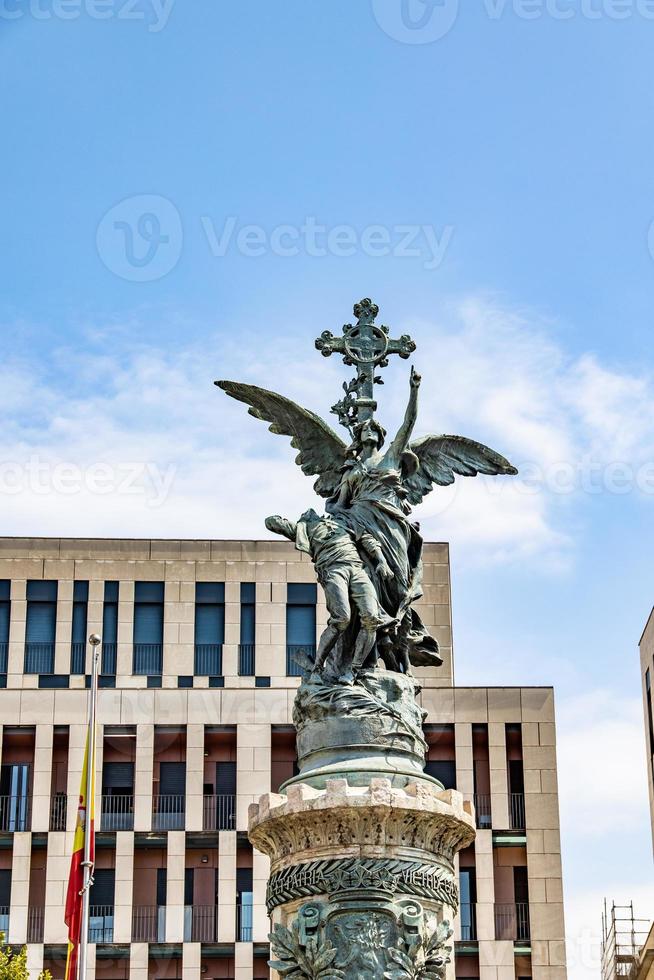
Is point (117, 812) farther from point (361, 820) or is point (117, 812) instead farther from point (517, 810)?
point (361, 820)

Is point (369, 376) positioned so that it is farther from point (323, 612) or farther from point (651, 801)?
point (651, 801)

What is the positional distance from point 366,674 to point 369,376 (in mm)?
3898

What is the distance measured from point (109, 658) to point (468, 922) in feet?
58.7

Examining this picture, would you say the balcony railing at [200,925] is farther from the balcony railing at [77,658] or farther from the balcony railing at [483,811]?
the balcony railing at [77,658]

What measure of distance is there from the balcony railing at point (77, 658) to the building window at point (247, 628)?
631cm

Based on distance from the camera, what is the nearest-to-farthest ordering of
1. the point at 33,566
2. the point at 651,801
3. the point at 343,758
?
1. the point at 343,758
2. the point at 33,566
3. the point at 651,801

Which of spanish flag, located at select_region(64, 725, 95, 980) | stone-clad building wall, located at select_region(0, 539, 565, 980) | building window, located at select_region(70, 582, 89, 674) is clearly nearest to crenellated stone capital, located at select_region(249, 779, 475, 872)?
spanish flag, located at select_region(64, 725, 95, 980)

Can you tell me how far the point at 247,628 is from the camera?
235ft

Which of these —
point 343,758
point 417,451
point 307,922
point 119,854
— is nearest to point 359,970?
point 307,922

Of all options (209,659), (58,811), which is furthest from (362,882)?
(209,659)

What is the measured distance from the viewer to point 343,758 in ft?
61.1

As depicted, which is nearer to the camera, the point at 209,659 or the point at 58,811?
the point at 58,811

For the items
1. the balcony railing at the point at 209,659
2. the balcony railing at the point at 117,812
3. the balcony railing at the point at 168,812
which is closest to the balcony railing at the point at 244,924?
the balcony railing at the point at 168,812

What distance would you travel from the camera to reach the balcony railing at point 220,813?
212 ft
